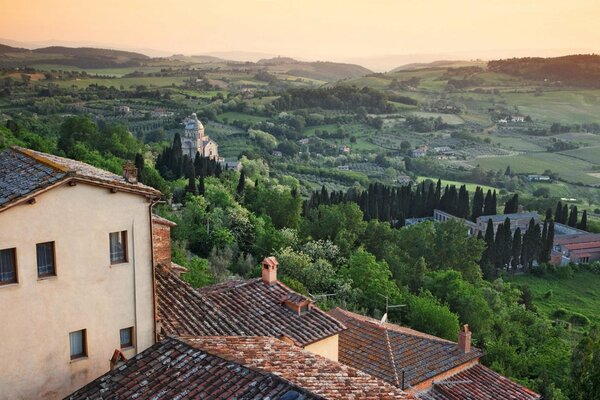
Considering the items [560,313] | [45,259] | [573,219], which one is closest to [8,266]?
[45,259]

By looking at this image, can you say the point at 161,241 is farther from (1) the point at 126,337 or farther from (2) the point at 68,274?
(2) the point at 68,274

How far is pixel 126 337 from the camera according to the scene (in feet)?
40.5

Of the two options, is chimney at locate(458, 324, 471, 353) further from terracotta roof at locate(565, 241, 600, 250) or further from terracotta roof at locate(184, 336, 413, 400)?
terracotta roof at locate(565, 241, 600, 250)

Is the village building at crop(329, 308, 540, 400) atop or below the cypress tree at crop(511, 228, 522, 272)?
atop

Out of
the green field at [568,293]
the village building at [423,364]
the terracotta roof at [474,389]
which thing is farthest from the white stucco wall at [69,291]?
the green field at [568,293]

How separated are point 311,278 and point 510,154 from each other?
138 metres

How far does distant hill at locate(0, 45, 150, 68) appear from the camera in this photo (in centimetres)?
12150

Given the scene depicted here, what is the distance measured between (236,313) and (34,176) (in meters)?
6.21

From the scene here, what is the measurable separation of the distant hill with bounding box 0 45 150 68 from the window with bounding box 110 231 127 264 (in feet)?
381

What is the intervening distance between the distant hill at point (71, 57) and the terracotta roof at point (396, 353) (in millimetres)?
110877

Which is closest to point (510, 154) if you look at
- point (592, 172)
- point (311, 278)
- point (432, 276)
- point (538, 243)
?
point (592, 172)

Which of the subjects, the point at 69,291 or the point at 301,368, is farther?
the point at 69,291

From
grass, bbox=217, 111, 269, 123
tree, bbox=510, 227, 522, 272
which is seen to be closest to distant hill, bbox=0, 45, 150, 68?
grass, bbox=217, 111, 269, 123

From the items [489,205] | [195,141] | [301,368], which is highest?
[301,368]
